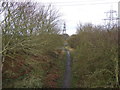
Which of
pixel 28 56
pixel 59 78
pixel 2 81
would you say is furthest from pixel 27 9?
pixel 59 78

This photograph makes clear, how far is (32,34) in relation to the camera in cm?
763

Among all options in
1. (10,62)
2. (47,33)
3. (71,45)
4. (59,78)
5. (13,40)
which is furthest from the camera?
(71,45)

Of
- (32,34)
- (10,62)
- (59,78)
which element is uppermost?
(32,34)

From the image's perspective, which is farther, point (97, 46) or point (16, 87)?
point (97, 46)

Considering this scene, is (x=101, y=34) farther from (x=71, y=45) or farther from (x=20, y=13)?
(x=71, y=45)

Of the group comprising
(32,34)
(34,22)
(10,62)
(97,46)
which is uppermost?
(34,22)

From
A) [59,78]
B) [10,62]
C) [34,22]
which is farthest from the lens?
[59,78]

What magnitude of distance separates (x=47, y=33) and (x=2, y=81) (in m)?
4.88

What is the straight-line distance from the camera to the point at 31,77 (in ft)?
24.4

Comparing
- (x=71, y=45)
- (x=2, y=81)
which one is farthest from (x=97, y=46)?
(x=71, y=45)

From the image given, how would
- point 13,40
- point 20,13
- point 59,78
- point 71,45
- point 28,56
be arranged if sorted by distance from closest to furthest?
1. point 20,13
2. point 13,40
3. point 28,56
4. point 59,78
5. point 71,45

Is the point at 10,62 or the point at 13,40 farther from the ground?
the point at 13,40

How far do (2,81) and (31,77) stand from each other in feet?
4.65

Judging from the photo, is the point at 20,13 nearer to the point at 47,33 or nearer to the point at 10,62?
the point at 10,62
